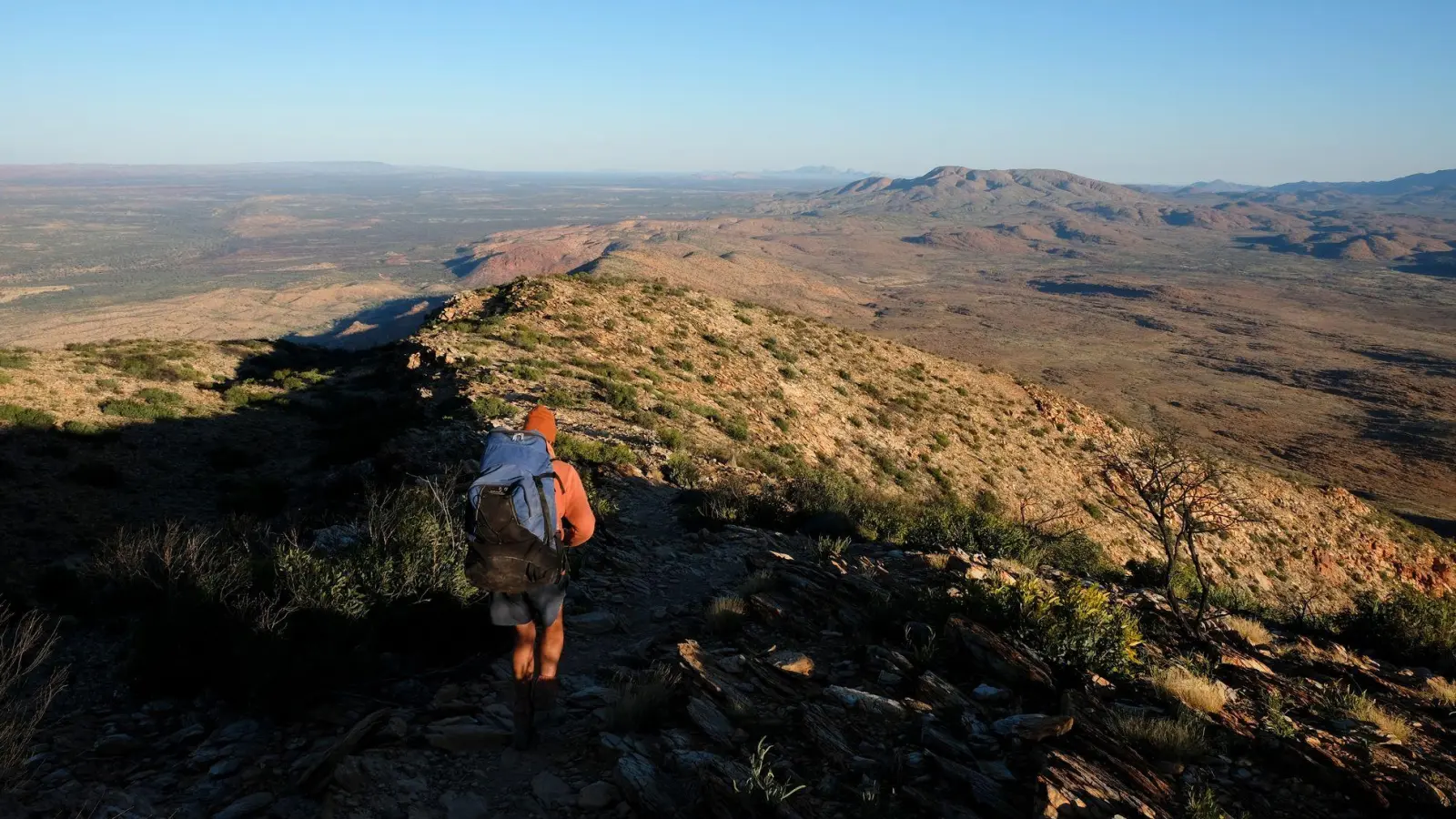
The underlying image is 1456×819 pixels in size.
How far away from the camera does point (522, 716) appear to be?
469 cm

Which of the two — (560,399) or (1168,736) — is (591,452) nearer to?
(560,399)

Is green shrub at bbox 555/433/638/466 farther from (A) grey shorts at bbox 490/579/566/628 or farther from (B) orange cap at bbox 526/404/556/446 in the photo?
(A) grey shorts at bbox 490/579/566/628

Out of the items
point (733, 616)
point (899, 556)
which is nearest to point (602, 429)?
point (899, 556)

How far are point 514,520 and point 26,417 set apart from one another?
56.5 ft

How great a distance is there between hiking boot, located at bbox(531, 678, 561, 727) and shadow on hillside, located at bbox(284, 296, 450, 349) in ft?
239

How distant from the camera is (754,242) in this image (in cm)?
19762

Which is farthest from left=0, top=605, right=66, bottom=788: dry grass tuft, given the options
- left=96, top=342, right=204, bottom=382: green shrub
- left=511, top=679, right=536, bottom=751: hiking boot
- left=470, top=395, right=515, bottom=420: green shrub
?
left=96, top=342, right=204, bottom=382: green shrub

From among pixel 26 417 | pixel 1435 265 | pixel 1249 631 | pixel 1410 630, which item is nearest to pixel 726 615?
pixel 1249 631

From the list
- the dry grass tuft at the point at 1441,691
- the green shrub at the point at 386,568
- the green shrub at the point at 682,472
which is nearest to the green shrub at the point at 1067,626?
the dry grass tuft at the point at 1441,691

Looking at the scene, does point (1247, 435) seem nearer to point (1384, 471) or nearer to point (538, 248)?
point (1384, 471)

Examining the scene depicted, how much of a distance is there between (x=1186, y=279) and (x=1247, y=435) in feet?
381

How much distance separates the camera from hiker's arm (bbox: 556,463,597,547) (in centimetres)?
485

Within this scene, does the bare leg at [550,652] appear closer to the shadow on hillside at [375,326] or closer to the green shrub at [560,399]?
the green shrub at [560,399]

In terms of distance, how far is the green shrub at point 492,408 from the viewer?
15.1m
